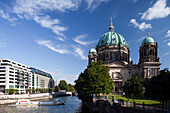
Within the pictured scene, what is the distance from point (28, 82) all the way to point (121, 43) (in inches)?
3786

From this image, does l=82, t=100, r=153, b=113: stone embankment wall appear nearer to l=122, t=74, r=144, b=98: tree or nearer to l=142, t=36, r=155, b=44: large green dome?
l=122, t=74, r=144, b=98: tree

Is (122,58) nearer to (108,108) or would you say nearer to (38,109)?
(108,108)

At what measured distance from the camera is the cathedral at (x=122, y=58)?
297 ft

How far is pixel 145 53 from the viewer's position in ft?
304

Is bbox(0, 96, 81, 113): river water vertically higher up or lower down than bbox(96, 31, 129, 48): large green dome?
lower down

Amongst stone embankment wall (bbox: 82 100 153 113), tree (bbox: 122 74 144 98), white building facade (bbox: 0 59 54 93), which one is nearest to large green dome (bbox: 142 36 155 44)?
tree (bbox: 122 74 144 98)

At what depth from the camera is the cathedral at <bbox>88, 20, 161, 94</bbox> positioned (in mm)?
90375

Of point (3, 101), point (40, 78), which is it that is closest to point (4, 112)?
point (3, 101)

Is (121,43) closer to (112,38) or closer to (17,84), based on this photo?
(112,38)

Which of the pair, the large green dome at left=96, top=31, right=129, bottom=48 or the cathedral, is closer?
the cathedral

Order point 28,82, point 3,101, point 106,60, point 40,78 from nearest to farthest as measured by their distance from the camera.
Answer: point 3,101 < point 106,60 < point 28,82 < point 40,78

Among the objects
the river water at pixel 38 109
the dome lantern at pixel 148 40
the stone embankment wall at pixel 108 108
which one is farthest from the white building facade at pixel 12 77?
the dome lantern at pixel 148 40

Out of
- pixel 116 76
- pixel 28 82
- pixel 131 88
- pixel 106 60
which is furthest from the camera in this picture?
pixel 28 82

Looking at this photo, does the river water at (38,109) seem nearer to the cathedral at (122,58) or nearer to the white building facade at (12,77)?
the cathedral at (122,58)
